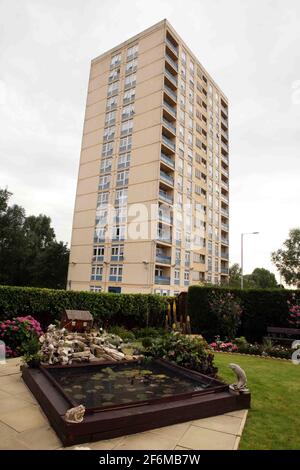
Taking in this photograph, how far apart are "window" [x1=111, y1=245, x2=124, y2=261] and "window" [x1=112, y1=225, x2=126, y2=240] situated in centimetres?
106

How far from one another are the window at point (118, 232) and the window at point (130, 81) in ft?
61.7

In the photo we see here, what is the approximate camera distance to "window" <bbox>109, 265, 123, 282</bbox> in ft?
106

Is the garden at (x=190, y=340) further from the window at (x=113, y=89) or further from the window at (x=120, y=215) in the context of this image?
the window at (x=113, y=89)

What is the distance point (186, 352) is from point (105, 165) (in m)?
32.2

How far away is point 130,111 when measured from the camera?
119ft

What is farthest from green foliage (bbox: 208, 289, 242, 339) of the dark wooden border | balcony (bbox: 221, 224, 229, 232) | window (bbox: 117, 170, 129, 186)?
balcony (bbox: 221, 224, 229, 232)

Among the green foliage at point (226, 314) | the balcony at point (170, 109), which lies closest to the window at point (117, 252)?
the balcony at point (170, 109)

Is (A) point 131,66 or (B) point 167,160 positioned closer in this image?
(B) point 167,160

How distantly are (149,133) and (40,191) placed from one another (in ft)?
46.6

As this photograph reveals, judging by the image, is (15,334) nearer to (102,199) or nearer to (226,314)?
(226,314)

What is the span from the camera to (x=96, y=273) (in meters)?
34.2

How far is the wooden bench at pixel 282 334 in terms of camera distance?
1275cm

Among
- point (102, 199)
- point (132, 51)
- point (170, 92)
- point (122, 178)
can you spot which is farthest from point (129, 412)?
point (132, 51)

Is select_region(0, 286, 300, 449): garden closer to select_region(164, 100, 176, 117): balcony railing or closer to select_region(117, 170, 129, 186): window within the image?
select_region(117, 170, 129, 186): window
